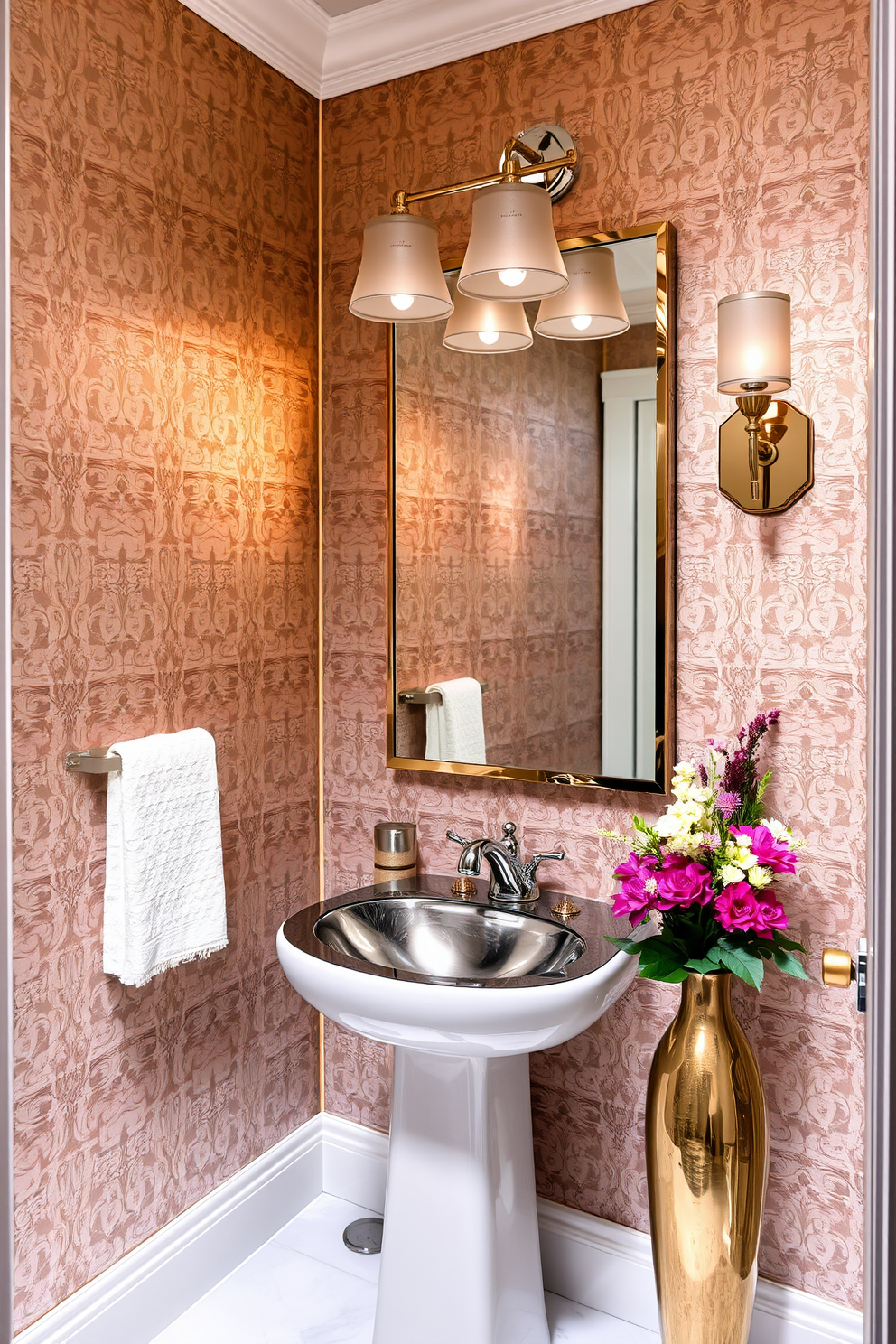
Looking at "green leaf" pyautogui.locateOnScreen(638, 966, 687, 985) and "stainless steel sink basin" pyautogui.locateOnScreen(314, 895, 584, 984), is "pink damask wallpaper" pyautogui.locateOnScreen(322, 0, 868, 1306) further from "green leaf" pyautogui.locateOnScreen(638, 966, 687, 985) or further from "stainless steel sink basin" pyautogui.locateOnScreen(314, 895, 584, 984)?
"green leaf" pyautogui.locateOnScreen(638, 966, 687, 985)

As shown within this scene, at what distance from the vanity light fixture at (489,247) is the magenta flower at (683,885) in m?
0.94

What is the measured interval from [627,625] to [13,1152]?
51.9 inches

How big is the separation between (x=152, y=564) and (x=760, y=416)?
1070 mm

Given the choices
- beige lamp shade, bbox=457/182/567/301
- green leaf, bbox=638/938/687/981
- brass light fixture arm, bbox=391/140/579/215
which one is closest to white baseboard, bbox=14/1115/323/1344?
green leaf, bbox=638/938/687/981

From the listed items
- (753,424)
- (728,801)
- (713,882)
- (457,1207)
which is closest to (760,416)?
(753,424)

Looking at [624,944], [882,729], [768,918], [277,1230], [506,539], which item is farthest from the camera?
[277,1230]

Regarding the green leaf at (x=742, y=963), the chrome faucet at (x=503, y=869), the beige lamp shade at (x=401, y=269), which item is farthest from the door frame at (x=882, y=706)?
the chrome faucet at (x=503, y=869)

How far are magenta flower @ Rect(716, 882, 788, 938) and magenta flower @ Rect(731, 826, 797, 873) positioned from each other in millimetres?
50

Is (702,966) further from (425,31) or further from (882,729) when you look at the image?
(425,31)

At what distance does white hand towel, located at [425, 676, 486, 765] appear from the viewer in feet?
6.33

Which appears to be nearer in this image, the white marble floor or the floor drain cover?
the white marble floor

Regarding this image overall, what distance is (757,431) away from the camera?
5.28 feet

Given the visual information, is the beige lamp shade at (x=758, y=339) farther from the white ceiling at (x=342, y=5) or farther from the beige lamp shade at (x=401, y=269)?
the white ceiling at (x=342, y=5)

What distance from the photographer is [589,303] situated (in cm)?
172
